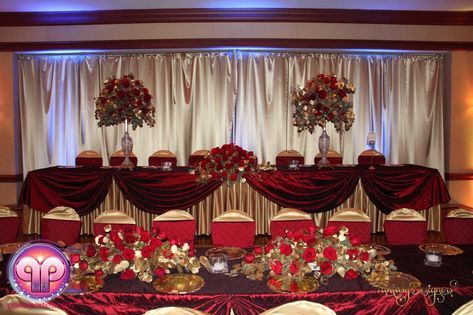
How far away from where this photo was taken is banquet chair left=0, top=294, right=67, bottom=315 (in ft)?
6.42

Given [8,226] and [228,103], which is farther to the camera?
[228,103]

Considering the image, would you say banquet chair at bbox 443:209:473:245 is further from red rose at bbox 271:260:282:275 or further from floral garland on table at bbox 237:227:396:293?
red rose at bbox 271:260:282:275

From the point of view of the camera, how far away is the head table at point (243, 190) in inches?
212

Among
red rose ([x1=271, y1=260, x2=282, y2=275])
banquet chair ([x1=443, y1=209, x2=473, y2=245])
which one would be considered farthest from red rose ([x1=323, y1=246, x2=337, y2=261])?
banquet chair ([x1=443, y1=209, x2=473, y2=245])

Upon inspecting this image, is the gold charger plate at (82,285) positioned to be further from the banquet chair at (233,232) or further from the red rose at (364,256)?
the red rose at (364,256)

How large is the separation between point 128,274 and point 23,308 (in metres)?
0.56

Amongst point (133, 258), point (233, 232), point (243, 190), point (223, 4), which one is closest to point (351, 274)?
point (133, 258)

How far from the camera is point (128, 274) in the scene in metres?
2.35

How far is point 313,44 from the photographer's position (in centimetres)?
735

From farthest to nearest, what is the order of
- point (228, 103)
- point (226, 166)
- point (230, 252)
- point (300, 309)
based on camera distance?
point (228, 103) < point (226, 166) < point (230, 252) < point (300, 309)

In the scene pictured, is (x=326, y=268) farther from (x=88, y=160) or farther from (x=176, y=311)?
(x=88, y=160)

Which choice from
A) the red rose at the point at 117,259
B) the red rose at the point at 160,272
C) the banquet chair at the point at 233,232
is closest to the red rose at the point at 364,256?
the red rose at the point at 160,272

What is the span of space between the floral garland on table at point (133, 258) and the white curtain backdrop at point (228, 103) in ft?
18.4

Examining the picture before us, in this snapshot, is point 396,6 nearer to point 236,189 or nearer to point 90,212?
point 236,189
